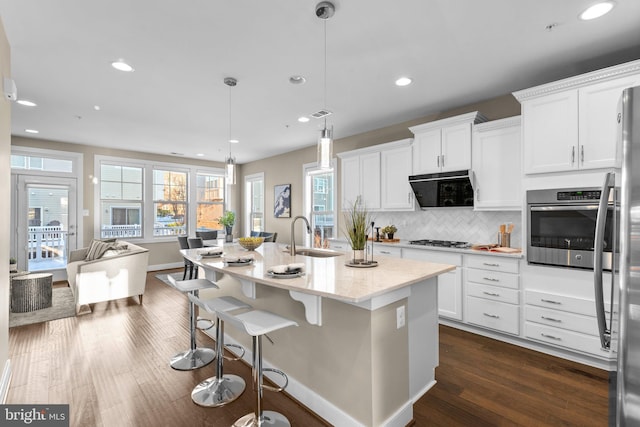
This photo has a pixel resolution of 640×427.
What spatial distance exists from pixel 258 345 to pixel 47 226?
20.5 ft

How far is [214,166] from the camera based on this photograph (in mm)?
7820

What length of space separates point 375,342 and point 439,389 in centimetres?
105

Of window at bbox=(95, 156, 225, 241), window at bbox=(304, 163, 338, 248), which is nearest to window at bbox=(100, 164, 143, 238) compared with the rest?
window at bbox=(95, 156, 225, 241)

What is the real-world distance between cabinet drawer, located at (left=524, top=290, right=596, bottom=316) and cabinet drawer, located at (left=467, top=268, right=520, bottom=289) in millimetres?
139

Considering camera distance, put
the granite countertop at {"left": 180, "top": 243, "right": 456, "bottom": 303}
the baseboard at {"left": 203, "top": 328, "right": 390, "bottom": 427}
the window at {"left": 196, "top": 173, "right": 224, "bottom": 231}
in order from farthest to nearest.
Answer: the window at {"left": 196, "top": 173, "right": 224, "bottom": 231} < the baseboard at {"left": 203, "top": 328, "right": 390, "bottom": 427} < the granite countertop at {"left": 180, "top": 243, "right": 456, "bottom": 303}

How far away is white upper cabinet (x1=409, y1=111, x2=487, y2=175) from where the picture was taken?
3553 millimetres

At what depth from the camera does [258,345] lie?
5.72 feet

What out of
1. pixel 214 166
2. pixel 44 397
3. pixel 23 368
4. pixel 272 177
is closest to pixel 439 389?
pixel 44 397

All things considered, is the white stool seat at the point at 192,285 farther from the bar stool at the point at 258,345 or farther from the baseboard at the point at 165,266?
the baseboard at the point at 165,266

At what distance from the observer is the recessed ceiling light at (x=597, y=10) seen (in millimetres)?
1987

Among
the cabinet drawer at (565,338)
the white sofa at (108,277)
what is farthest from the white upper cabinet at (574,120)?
the white sofa at (108,277)

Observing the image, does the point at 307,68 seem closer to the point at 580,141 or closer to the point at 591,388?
the point at 580,141

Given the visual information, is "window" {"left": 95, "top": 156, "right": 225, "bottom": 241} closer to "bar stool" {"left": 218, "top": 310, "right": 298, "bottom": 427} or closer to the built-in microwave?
"bar stool" {"left": 218, "top": 310, "right": 298, "bottom": 427}

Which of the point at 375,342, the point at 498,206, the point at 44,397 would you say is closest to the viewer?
the point at 375,342
